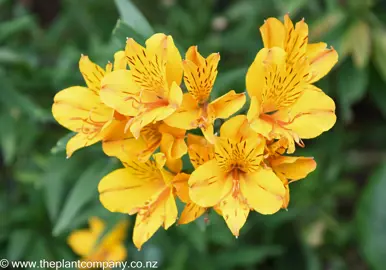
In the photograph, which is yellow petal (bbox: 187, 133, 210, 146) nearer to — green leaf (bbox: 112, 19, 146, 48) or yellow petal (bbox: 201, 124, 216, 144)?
yellow petal (bbox: 201, 124, 216, 144)

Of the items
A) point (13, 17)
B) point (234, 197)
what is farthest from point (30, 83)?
point (234, 197)

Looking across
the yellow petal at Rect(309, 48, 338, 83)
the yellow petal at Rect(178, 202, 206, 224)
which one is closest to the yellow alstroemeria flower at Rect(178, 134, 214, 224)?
the yellow petal at Rect(178, 202, 206, 224)

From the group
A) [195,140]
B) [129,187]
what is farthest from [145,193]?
[195,140]

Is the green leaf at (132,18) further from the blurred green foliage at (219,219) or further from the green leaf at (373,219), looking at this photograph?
the green leaf at (373,219)

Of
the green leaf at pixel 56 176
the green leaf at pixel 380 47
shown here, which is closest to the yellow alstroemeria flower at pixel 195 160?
the green leaf at pixel 56 176

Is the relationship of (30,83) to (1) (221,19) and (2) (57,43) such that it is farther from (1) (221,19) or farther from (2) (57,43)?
(1) (221,19)

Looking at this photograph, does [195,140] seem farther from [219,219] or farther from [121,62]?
[219,219]

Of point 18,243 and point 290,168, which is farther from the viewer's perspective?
point 18,243
